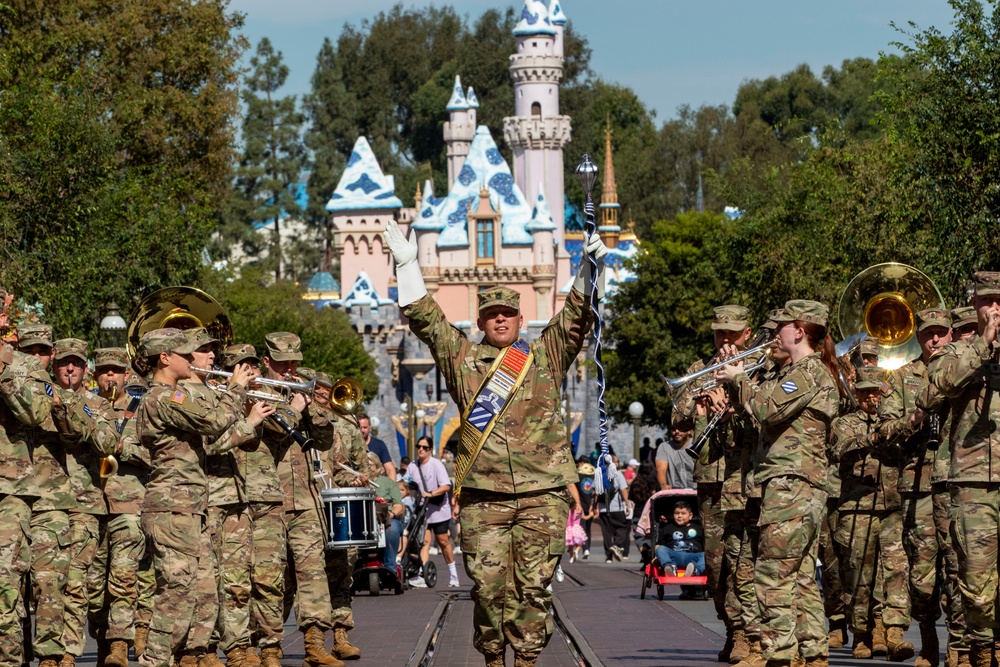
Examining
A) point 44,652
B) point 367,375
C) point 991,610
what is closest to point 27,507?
point 44,652

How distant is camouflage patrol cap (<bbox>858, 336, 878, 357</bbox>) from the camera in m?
14.7

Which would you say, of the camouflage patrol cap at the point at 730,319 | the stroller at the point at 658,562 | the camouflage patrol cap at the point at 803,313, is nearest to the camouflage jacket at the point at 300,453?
the camouflage patrol cap at the point at 730,319

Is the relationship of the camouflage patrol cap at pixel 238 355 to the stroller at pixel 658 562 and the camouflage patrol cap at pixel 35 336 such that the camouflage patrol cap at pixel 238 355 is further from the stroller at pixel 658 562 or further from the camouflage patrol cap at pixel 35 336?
the stroller at pixel 658 562

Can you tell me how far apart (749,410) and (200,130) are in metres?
35.0

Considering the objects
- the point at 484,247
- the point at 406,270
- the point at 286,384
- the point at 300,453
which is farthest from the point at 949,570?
the point at 484,247

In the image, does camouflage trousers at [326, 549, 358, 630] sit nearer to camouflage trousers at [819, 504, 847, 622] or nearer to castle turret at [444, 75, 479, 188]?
camouflage trousers at [819, 504, 847, 622]

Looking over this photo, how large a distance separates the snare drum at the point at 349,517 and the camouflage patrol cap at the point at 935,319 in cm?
471

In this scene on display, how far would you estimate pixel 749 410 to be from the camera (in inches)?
475

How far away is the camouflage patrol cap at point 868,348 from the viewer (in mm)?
14719

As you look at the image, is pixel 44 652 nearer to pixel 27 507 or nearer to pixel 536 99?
pixel 27 507

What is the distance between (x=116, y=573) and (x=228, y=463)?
4.33 feet

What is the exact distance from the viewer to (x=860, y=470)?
47.8 ft

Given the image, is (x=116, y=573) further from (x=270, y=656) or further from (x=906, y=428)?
(x=906, y=428)

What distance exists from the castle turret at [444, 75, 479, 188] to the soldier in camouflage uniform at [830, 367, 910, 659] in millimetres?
98666
